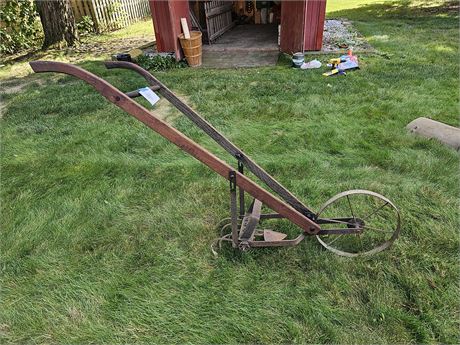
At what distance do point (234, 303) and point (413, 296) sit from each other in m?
1.11

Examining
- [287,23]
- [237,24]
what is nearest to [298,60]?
[287,23]

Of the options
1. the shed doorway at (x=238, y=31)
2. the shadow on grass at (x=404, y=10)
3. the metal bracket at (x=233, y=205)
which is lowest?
the shadow on grass at (x=404, y=10)

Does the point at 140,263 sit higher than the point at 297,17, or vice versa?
the point at 297,17

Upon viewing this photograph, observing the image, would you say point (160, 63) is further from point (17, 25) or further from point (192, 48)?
point (17, 25)

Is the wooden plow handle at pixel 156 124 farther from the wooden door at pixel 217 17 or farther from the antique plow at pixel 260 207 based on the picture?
the wooden door at pixel 217 17

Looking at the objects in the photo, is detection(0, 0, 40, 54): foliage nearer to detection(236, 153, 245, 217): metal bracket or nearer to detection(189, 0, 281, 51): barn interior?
detection(189, 0, 281, 51): barn interior

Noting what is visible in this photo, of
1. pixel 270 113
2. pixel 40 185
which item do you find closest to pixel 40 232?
pixel 40 185

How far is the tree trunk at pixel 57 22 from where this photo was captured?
848 cm

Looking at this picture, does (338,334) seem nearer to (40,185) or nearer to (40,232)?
(40,232)

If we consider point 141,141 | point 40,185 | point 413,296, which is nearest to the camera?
point 413,296

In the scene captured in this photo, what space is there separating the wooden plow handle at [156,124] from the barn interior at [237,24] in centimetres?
655

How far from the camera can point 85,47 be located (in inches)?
362

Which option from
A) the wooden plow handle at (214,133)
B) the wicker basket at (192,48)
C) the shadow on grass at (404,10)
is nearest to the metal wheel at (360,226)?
the wooden plow handle at (214,133)

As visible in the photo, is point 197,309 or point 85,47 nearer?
point 197,309
